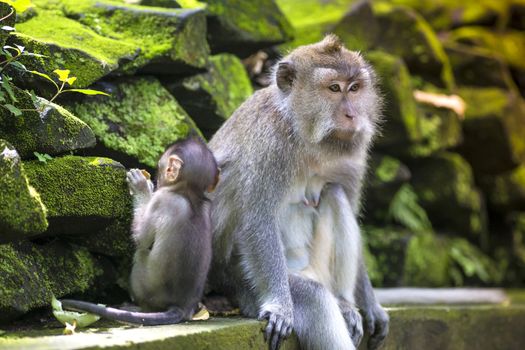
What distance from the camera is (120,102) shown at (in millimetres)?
5992

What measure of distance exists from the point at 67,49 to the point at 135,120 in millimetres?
762

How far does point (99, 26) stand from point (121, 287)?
2.07 metres

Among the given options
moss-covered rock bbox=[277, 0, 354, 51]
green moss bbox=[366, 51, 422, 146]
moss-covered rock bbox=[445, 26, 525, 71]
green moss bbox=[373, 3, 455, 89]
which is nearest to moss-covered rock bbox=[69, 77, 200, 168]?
moss-covered rock bbox=[277, 0, 354, 51]

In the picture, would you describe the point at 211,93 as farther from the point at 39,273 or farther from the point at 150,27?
the point at 39,273

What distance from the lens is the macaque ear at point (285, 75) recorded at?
18.6ft

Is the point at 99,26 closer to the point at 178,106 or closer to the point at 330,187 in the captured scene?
the point at 178,106

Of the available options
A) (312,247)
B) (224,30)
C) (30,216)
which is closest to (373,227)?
(224,30)

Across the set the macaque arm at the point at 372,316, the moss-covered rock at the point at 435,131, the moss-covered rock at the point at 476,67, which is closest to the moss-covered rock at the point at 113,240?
the macaque arm at the point at 372,316

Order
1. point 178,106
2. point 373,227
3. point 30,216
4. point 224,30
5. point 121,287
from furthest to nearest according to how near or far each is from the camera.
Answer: point 373,227
point 224,30
point 178,106
point 121,287
point 30,216

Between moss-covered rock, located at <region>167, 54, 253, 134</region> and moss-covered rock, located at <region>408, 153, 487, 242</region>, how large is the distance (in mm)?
4047

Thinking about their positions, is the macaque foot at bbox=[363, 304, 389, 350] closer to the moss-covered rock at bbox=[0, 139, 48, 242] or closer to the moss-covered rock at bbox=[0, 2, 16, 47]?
the moss-covered rock at bbox=[0, 139, 48, 242]

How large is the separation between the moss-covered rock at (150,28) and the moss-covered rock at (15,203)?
7.76 feet

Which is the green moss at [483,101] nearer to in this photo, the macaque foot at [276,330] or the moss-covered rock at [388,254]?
the moss-covered rock at [388,254]

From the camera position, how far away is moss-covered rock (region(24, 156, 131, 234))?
15.3 feet
